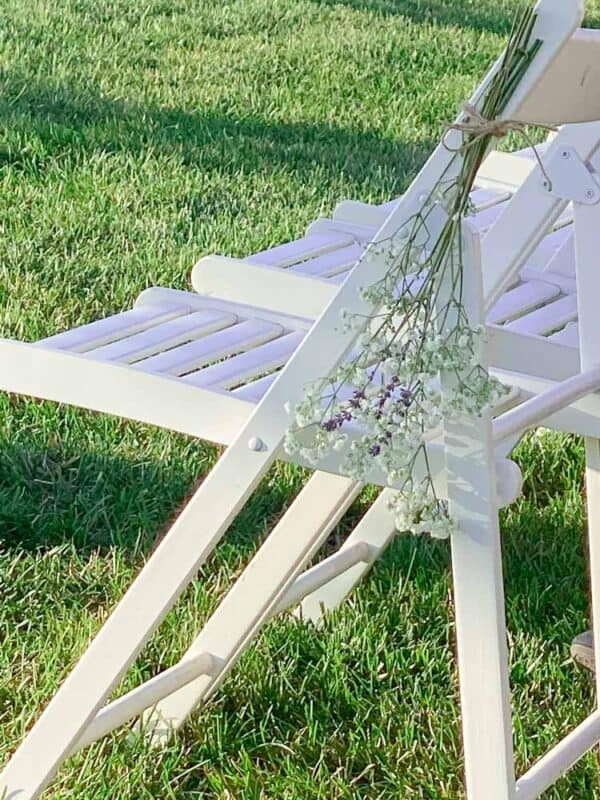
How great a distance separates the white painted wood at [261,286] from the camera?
1.86 m

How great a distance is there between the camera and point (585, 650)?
6.54 ft

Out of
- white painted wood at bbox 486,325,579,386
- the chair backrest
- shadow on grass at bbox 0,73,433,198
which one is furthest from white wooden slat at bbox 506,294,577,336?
shadow on grass at bbox 0,73,433,198

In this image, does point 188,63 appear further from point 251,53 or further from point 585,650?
point 585,650

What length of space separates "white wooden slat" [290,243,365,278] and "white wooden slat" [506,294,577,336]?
0.27 meters

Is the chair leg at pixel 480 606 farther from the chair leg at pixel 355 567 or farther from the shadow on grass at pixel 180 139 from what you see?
the shadow on grass at pixel 180 139

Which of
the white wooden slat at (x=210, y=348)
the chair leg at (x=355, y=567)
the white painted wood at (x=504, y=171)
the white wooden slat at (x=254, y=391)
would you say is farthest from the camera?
the white painted wood at (x=504, y=171)

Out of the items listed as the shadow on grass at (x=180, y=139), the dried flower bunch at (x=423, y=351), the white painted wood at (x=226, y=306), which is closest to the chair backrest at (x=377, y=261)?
the dried flower bunch at (x=423, y=351)

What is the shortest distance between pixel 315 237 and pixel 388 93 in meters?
3.27

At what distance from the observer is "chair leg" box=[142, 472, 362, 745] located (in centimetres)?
171

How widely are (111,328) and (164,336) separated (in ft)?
0.25

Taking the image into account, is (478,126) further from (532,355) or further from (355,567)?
(355,567)

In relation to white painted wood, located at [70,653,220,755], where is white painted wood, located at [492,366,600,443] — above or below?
above

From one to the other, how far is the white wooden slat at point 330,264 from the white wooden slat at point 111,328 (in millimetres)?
197

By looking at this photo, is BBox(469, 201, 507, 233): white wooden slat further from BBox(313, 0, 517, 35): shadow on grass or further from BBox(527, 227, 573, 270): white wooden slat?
BBox(313, 0, 517, 35): shadow on grass
